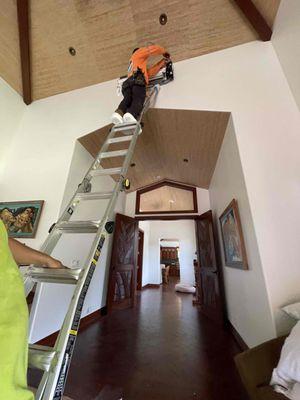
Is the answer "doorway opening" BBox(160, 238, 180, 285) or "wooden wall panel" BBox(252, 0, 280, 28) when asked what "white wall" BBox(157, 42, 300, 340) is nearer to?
"wooden wall panel" BBox(252, 0, 280, 28)

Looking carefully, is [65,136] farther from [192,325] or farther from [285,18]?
[192,325]

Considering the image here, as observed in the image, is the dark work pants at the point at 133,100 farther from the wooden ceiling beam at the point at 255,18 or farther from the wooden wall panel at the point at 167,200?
the wooden wall panel at the point at 167,200

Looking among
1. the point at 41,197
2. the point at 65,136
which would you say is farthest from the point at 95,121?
the point at 41,197

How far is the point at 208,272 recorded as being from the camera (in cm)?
371

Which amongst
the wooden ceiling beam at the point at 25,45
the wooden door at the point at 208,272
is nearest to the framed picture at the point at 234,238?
the wooden door at the point at 208,272

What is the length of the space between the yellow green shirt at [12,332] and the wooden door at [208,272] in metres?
3.31

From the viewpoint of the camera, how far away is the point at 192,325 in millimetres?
3104

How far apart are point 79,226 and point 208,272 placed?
3.21 meters

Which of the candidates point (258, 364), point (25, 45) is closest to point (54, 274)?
point (258, 364)

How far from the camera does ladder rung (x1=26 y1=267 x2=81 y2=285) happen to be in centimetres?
92

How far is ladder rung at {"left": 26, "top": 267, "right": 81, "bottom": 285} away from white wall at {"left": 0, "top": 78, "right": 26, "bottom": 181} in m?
2.47

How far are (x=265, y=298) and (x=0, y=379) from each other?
1854mm

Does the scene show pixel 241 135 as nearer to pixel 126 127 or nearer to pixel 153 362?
pixel 126 127

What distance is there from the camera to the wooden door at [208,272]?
3283mm
